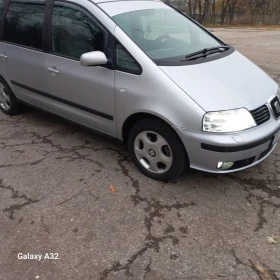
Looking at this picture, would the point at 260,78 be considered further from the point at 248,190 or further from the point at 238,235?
the point at 238,235

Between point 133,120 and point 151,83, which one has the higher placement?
point 151,83

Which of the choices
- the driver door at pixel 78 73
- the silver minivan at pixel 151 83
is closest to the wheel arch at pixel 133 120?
the silver minivan at pixel 151 83

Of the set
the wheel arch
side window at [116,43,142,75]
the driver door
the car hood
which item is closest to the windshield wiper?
the car hood

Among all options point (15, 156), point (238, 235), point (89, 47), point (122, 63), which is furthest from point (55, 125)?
point (238, 235)

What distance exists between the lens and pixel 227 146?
2.75m

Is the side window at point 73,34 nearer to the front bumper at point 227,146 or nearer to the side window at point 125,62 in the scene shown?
the side window at point 125,62

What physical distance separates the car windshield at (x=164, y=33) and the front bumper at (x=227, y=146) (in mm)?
855

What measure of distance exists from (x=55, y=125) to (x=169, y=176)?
2.22m

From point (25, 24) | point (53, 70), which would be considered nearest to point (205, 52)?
point (53, 70)

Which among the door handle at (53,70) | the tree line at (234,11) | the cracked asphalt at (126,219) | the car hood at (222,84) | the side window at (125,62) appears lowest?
the tree line at (234,11)

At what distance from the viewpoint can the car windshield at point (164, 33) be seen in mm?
3256

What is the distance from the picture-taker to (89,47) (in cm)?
343

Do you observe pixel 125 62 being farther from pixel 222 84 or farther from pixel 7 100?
pixel 7 100

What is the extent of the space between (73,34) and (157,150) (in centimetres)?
156
